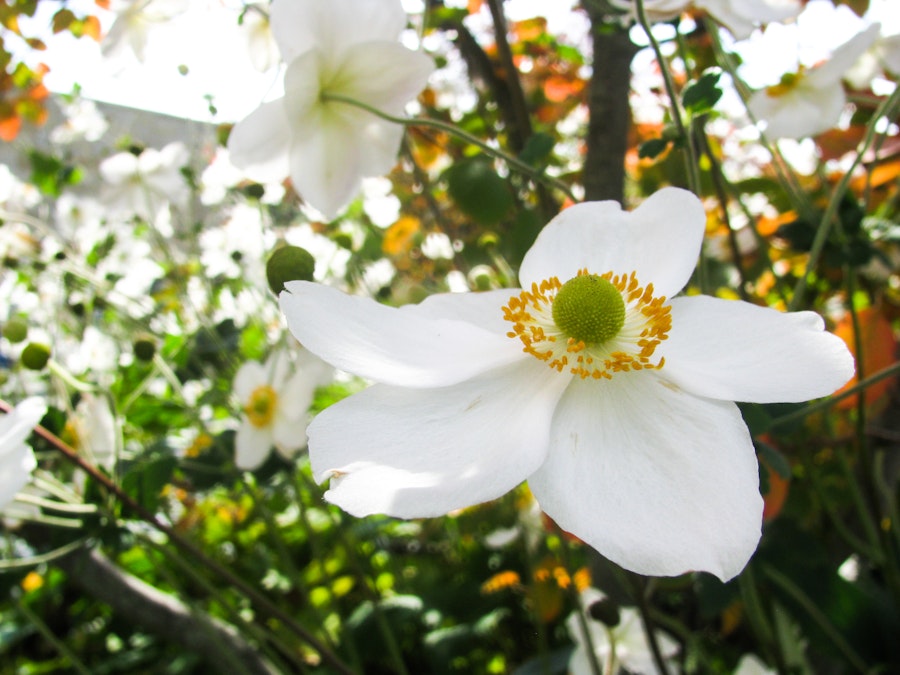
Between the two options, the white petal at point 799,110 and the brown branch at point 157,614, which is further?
the brown branch at point 157,614

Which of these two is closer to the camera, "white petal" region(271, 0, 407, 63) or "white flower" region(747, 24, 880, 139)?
"white petal" region(271, 0, 407, 63)

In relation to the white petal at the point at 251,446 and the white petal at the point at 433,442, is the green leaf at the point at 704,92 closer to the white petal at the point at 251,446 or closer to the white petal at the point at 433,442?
the white petal at the point at 433,442

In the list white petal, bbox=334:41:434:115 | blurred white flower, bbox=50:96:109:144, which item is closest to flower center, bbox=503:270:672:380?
white petal, bbox=334:41:434:115

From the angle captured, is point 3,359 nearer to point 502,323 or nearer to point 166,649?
point 166,649

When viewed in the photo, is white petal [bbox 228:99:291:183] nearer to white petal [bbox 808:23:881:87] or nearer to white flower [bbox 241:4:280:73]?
white flower [bbox 241:4:280:73]

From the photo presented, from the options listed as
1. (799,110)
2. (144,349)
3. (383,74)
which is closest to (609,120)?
(799,110)

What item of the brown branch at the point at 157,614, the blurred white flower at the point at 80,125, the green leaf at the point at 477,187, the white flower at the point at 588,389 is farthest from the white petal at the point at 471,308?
the blurred white flower at the point at 80,125
